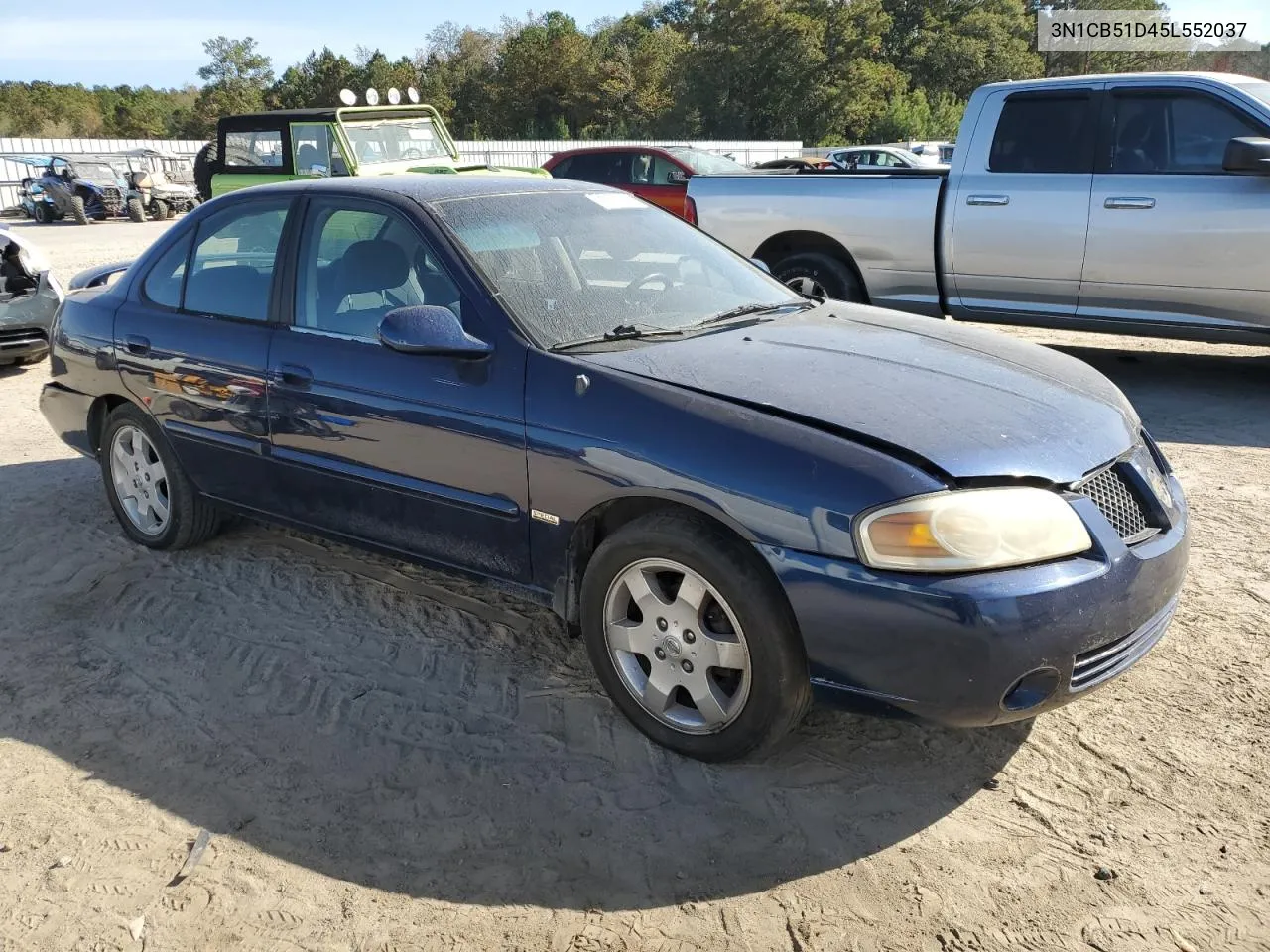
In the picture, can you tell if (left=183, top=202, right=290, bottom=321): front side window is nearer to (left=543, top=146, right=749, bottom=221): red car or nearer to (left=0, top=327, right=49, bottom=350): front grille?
(left=0, top=327, right=49, bottom=350): front grille

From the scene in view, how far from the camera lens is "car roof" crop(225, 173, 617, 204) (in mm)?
3754

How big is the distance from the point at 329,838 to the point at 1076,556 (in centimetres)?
207

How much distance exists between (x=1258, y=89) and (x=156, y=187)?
2583cm

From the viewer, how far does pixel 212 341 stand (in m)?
4.10

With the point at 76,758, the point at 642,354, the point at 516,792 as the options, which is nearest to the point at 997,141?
the point at 642,354

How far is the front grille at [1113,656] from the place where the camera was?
265 centimetres

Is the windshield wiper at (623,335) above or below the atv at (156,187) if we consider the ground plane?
below

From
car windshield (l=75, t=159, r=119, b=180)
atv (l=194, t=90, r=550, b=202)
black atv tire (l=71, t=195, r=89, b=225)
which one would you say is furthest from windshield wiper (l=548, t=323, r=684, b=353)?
car windshield (l=75, t=159, r=119, b=180)

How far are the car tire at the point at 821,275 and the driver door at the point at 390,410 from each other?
458 centimetres

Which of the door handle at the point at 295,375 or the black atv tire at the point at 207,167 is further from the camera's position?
the black atv tire at the point at 207,167

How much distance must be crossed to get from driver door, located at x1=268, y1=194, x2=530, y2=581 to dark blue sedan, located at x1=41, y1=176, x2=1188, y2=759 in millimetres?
11

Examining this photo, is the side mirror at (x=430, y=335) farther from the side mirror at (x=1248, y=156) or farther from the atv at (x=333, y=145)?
the atv at (x=333, y=145)

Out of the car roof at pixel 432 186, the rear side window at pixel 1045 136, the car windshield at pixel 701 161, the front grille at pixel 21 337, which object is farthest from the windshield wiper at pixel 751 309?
the car windshield at pixel 701 161

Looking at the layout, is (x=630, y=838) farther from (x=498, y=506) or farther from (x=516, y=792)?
(x=498, y=506)
